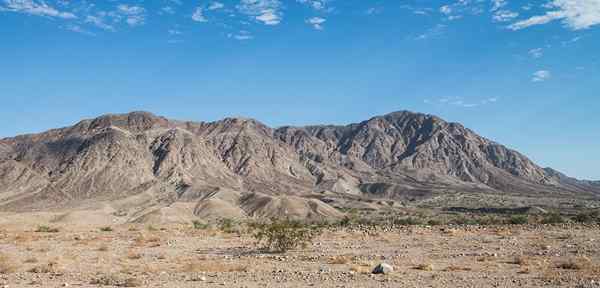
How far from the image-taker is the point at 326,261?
1933 cm

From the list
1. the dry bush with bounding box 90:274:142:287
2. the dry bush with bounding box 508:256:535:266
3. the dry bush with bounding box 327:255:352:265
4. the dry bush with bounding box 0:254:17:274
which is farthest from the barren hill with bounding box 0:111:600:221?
the dry bush with bounding box 508:256:535:266

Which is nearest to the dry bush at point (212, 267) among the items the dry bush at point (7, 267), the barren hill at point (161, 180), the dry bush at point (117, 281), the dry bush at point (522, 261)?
the dry bush at point (117, 281)

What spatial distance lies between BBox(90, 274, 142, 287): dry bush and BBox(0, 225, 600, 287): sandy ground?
25 mm

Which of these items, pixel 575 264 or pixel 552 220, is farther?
pixel 552 220

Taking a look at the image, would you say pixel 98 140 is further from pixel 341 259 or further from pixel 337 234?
pixel 341 259

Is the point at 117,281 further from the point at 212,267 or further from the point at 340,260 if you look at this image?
the point at 340,260

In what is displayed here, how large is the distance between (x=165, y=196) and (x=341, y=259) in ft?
396

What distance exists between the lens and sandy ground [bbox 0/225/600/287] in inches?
591

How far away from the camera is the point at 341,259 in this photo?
62.6 ft

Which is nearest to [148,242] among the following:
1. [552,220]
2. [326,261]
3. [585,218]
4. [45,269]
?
[45,269]

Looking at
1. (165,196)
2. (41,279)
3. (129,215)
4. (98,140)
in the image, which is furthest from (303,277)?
(98,140)

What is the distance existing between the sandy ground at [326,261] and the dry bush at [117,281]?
3 centimetres

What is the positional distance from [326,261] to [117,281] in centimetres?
703

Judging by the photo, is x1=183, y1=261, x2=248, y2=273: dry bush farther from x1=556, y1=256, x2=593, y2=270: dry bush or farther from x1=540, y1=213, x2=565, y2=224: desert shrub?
x1=540, y1=213, x2=565, y2=224: desert shrub
